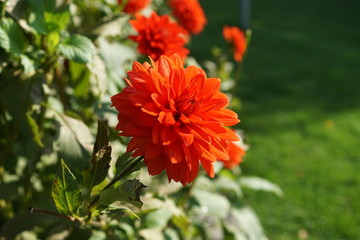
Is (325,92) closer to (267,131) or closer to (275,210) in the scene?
(267,131)

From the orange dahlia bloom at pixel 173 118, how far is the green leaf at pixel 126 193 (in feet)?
0.18

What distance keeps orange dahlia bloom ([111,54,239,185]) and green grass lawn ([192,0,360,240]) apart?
1.98 m

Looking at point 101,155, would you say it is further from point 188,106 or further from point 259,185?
point 259,185

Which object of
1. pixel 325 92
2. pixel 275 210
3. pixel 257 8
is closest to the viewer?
pixel 275 210

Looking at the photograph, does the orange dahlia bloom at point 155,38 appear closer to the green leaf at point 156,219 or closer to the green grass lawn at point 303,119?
the green leaf at point 156,219

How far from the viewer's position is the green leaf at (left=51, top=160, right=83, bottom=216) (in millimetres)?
878

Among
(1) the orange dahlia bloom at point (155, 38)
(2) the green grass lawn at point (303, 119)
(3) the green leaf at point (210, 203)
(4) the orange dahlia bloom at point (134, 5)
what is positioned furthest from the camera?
(2) the green grass lawn at point (303, 119)


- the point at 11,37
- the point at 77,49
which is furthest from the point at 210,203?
the point at 11,37

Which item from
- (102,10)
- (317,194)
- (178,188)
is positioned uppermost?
(102,10)

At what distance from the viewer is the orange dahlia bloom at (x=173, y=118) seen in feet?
2.68

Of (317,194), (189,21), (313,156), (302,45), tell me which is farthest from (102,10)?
(302,45)

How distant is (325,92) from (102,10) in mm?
3315

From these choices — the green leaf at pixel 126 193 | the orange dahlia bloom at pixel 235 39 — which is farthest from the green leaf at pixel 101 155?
the orange dahlia bloom at pixel 235 39

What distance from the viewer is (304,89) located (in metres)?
4.52
